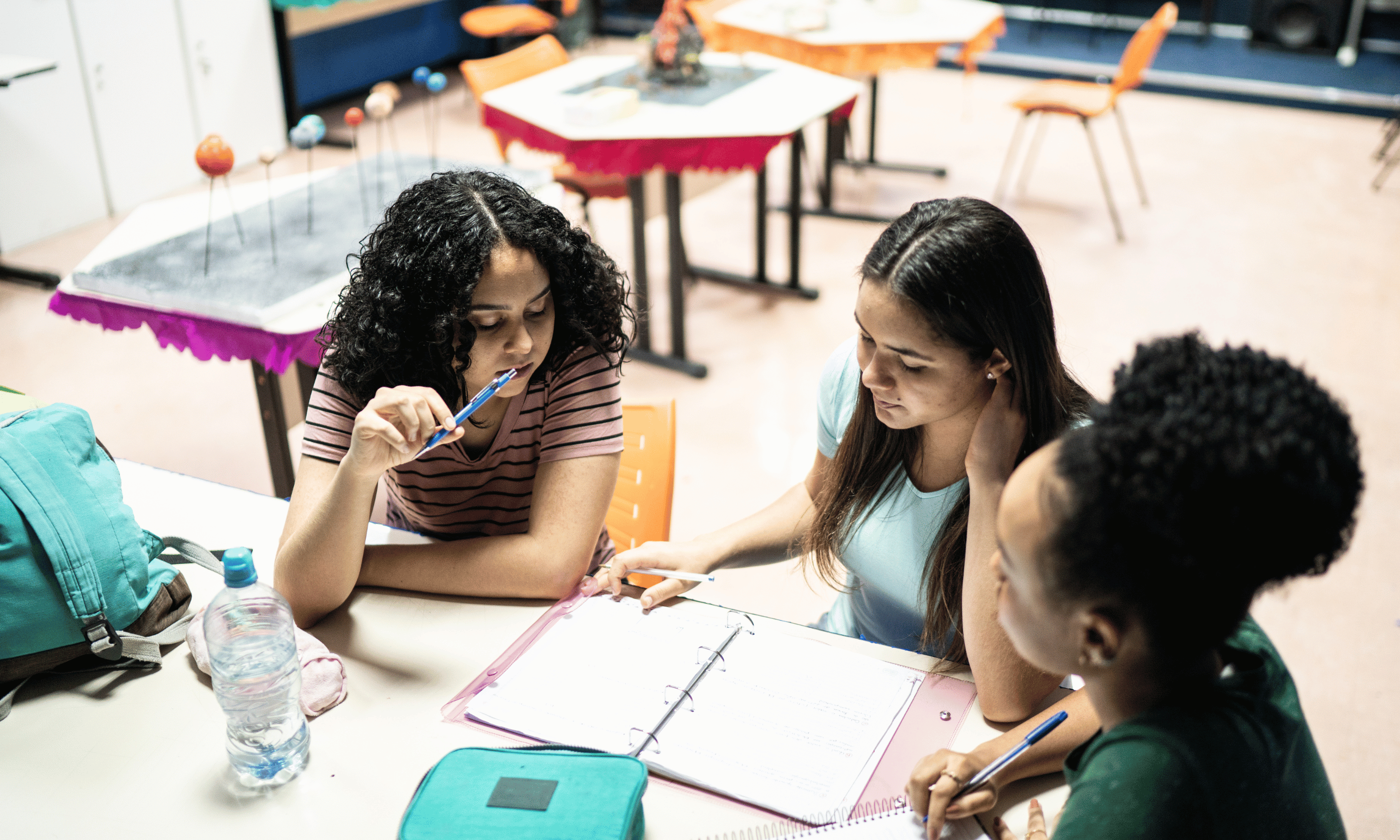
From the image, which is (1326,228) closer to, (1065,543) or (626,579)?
(626,579)

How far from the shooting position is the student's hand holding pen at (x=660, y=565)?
1383 millimetres

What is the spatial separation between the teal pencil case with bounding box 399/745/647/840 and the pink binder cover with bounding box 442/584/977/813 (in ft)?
0.30

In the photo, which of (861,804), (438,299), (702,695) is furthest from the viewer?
(438,299)

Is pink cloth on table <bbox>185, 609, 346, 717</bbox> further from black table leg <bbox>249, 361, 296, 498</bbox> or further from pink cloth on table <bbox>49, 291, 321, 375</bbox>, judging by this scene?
black table leg <bbox>249, 361, 296, 498</bbox>

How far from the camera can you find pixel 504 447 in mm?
1574

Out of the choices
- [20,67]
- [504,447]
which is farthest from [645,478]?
[20,67]

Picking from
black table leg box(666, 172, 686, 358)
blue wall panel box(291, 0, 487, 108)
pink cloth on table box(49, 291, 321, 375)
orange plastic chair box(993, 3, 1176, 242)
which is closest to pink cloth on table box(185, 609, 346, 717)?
pink cloth on table box(49, 291, 321, 375)

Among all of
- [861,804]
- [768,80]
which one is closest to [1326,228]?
[768,80]

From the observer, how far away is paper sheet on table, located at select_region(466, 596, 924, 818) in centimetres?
112

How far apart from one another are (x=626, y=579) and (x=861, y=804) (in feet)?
1.74

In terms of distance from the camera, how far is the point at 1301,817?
0.83 metres

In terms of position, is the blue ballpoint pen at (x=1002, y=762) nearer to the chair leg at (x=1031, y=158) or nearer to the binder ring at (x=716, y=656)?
the binder ring at (x=716, y=656)

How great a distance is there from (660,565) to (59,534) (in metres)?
0.70

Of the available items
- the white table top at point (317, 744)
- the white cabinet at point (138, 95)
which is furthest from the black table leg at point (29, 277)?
the white table top at point (317, 744)
